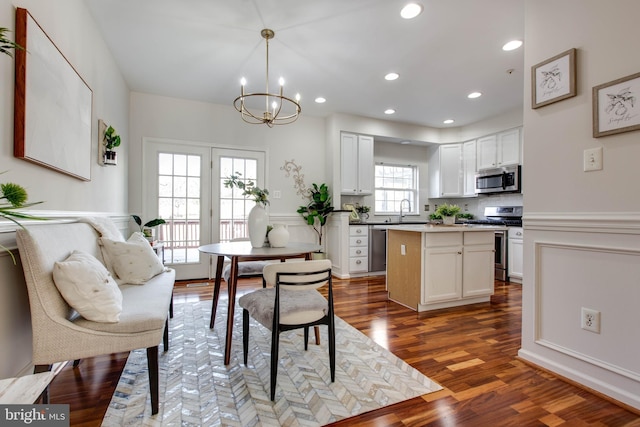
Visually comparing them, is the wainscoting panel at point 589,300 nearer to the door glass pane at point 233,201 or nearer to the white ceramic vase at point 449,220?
the white ceramic vase at point 449,220

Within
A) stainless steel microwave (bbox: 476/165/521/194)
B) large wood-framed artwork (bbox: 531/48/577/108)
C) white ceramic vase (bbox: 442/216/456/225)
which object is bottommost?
white ceramic vase (bbox: 442/216/456/225)

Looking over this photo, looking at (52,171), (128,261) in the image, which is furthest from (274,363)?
(52,171)

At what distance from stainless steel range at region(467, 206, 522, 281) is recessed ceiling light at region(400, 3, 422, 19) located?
3367 millimetres

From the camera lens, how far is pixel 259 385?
5.70 feet

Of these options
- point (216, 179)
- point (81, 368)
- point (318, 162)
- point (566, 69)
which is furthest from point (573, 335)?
point (216, 179)

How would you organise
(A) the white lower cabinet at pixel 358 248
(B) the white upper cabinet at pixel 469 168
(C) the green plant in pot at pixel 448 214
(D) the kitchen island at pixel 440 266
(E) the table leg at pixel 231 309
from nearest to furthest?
(E) the table leg at pixel 231 309 → (D) the kitchen island at pixel 440 266 → (C) the green plant in pot at pixel 448 214 → (A) the white lower cabinet at pixel 358 248 → (B) the white upper cabinet at pixel 469 168

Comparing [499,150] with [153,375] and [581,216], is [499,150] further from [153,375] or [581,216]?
[153,375]

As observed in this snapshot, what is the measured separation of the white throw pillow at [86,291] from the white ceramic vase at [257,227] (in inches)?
42.0

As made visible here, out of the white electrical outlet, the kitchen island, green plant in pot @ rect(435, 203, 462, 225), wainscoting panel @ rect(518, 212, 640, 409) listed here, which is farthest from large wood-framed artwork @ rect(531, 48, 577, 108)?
green plant in pot @ rect(435, 203, 462, 225)

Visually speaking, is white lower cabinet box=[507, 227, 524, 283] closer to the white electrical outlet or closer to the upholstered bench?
the white electrical outlet

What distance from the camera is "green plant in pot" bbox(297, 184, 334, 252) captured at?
4805 millimetres

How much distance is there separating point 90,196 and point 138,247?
780 millimetres

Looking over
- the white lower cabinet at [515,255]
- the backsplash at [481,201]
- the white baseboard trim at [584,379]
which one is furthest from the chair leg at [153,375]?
the backsplash at [481,201]

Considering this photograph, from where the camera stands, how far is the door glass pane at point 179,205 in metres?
4.25
